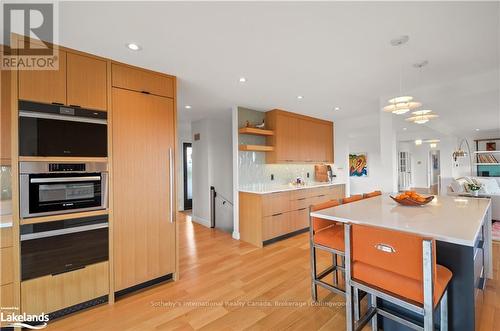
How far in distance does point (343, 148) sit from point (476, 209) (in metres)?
3.62

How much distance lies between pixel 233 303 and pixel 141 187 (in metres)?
1.54

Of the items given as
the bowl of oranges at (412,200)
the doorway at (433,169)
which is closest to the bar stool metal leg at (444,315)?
the bowl of oranges at (412,200)

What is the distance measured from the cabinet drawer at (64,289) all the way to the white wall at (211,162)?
2.79 meters

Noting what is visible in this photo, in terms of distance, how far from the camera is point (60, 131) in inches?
77.5

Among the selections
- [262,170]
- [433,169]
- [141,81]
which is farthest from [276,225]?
[433,169]

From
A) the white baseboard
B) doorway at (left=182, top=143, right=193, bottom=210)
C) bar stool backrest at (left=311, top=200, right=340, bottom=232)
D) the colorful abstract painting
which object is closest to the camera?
bar stool backrest at (left=311, top=200, right=340, bottom=232)

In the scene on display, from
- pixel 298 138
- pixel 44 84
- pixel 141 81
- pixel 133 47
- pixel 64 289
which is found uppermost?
pixel 133 47

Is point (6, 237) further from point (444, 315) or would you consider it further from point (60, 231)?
point (444, 315)

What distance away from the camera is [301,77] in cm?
279

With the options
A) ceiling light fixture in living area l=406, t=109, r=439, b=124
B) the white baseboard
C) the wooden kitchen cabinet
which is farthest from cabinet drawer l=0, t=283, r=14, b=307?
ceiling light fixture in living area l=406, t=109, r=439, b=124

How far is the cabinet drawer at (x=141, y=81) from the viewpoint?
227cm

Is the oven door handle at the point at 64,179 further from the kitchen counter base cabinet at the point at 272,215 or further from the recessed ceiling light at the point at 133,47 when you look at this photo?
the kitchen counter base cabinet at the point at 272,215

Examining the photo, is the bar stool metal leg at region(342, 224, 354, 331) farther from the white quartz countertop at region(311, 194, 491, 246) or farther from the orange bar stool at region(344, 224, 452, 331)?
the white quartz countertop at region(311, 194, 491, 246)

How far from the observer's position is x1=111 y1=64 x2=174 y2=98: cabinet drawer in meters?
2.27
